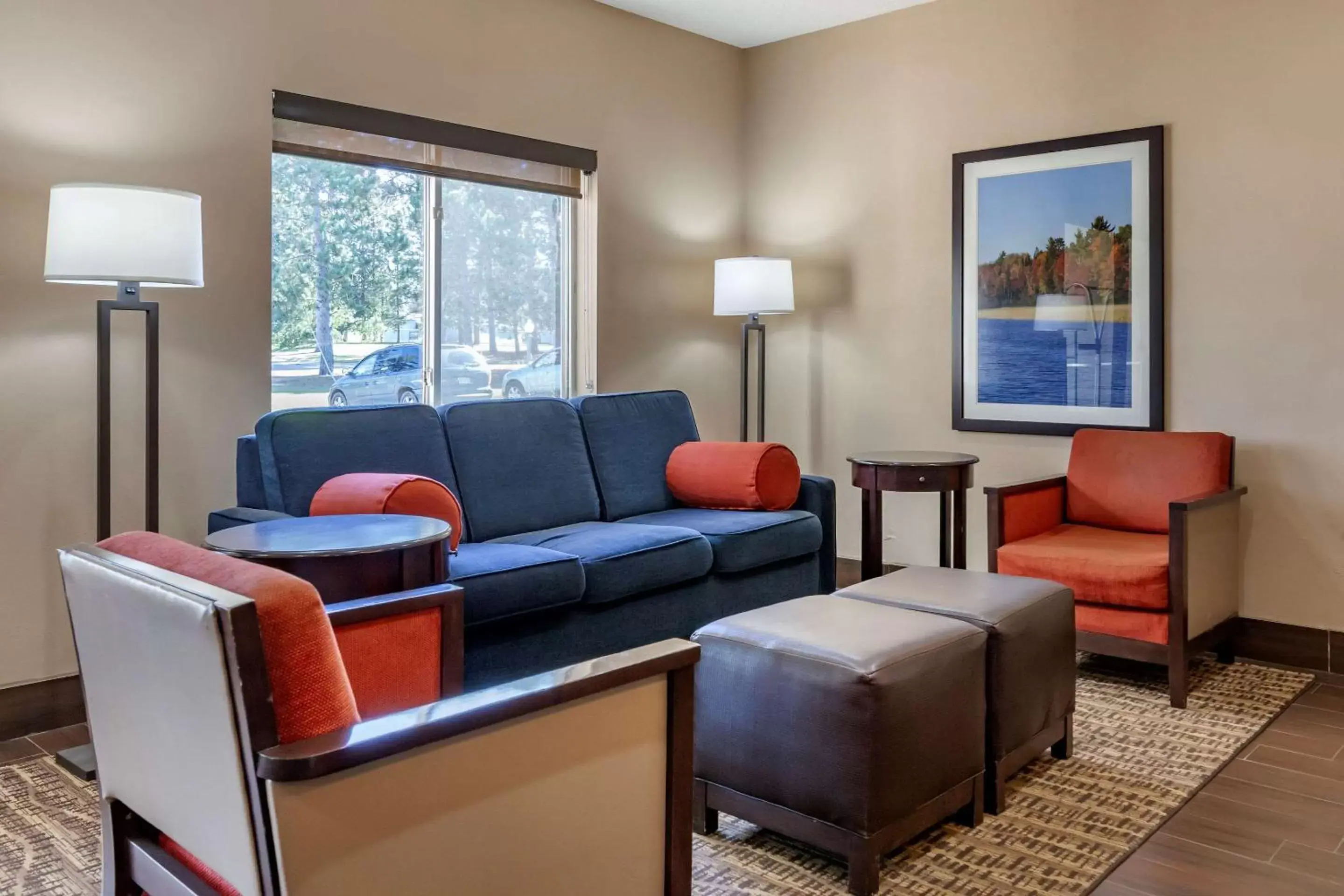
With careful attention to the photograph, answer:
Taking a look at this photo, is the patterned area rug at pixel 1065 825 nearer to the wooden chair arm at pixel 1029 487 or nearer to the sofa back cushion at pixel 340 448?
the wooden chair arm at pixel 1029 487

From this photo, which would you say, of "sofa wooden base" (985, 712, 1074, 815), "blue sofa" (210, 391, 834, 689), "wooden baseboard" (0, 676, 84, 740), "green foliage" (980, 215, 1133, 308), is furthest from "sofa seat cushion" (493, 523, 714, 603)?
"green foliage" (980, 215, 1133, 308)

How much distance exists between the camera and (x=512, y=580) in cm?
297

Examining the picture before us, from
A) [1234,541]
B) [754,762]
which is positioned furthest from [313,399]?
[1234,541]

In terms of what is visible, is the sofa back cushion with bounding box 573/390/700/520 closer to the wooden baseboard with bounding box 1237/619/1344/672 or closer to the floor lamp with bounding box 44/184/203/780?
the floor lamp with bounding box 44/184/203/780

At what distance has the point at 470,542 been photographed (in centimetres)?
348

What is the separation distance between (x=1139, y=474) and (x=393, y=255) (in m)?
2.99

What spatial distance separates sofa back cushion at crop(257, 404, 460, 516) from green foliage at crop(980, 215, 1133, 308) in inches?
99.8

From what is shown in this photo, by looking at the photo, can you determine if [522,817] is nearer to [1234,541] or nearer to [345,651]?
[345,651]

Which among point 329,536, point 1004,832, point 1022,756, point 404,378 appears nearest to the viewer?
point 329,536

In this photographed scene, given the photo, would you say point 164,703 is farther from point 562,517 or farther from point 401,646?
point 562,517

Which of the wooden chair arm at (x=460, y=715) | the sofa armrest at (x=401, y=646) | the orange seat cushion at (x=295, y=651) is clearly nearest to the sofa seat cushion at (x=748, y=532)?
the sofa armrest at (x=401, y=646)

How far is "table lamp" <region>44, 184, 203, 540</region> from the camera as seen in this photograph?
272cm

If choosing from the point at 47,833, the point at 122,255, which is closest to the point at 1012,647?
the point at 47,833

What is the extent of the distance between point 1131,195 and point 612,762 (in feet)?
11.8
